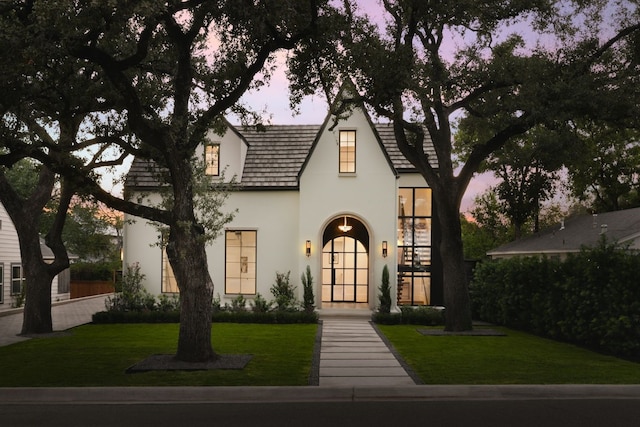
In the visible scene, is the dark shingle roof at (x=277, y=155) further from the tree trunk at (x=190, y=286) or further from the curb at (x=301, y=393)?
the curb at (x=301, y=393)

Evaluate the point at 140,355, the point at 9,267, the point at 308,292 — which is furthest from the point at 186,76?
the point at 9,267

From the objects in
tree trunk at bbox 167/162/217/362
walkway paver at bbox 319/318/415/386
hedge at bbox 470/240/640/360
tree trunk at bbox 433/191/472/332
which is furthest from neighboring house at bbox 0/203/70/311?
hedge at bbox 470/240/640/360

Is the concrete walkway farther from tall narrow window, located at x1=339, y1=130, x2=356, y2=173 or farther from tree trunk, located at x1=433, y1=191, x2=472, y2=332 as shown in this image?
tree trunk, located at x1=433, y1=191, x2=472, y2=332

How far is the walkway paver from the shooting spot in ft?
35.5

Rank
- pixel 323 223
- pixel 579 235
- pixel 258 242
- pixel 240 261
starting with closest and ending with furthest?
pixel 579 235, pixel 323 223, pixel 258 242, pixel 240 261

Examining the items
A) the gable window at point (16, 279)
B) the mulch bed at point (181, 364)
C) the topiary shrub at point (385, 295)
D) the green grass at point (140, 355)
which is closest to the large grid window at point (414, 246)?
the topiary shrub at point (385, 295)

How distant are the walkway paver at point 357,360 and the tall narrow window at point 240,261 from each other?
5796 mm

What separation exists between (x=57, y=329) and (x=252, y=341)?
688 cm

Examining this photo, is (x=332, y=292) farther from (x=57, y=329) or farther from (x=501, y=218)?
(x=501, y=218)

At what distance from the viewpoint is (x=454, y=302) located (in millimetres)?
18438

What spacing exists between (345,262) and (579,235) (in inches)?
354

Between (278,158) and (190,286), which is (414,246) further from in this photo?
(190,286)

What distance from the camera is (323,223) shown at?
78.0 ft

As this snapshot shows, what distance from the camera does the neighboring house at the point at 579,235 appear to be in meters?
20.4
